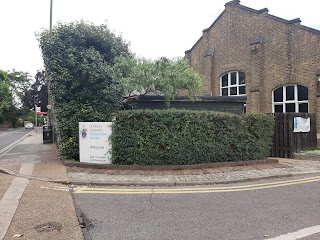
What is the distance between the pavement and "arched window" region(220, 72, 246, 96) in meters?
9.98

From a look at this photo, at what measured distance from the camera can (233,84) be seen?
73.1 ft

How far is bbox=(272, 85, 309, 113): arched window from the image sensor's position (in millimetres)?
17984

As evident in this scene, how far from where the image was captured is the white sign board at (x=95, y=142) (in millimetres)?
10352

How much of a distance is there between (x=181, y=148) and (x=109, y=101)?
141 inches

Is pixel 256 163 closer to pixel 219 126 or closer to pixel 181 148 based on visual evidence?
pixel 219 126

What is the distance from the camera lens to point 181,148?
397 inches

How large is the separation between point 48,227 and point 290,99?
56.7 ft

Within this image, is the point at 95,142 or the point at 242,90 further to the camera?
the point at 242,90

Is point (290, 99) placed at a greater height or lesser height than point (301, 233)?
greater

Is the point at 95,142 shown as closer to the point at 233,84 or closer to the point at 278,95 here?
the point at 278,95

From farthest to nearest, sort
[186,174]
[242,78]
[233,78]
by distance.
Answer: [233,78] < [242,78] < [186,174]

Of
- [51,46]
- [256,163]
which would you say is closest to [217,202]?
[256,163]

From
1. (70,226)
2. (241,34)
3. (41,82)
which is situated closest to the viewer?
(70,226)

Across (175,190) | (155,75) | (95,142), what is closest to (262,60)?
(155,75)
